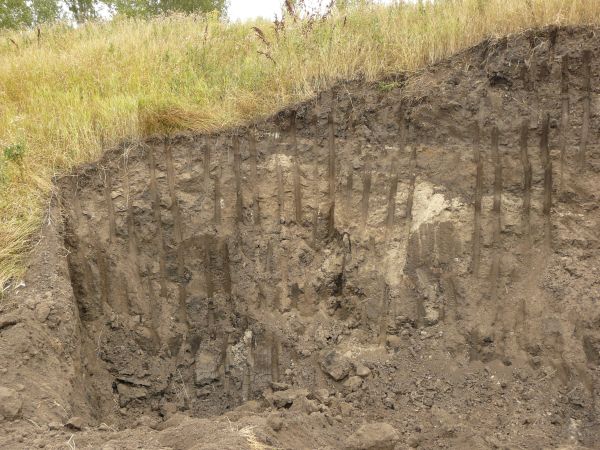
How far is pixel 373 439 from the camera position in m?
3.38

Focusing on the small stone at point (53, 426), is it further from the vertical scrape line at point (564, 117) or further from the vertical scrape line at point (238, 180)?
the vertical scrape line at point (564, 117)

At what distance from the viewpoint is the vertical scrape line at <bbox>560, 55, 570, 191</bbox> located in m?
4.67

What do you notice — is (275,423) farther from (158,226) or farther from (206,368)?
(158,226)

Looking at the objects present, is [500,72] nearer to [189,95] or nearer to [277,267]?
[277,267]

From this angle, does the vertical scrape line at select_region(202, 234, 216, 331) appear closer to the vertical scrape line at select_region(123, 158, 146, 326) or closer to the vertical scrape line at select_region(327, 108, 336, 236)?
the vertical scrape line at select_region(123, 158, 146, 326)

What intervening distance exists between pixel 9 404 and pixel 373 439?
217 cm

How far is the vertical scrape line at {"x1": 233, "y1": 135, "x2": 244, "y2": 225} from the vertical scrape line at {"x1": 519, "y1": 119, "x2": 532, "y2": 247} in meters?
2.41

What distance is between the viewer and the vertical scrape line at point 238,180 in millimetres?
5301

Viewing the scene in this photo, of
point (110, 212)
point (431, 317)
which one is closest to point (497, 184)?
point (431, 317)

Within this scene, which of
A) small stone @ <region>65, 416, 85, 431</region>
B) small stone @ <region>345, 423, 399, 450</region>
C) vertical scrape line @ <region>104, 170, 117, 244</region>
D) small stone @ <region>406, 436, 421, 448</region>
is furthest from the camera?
vertical scrape line @ <region>104, 170, 117, 244</region>

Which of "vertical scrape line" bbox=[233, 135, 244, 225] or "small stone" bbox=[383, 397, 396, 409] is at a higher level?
"vertical scrape line" bbox=[233, 135, 244, 225]

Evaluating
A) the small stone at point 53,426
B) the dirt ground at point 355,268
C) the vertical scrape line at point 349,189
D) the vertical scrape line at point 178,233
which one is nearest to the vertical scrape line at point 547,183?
the dirt ground at point 355,268

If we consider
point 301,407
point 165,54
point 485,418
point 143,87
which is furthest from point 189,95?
point 485,418

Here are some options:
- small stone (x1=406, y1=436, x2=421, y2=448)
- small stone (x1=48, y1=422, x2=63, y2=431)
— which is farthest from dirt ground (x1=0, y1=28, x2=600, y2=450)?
small stone (x1=48, y1=422, x2=63, y2=431)
